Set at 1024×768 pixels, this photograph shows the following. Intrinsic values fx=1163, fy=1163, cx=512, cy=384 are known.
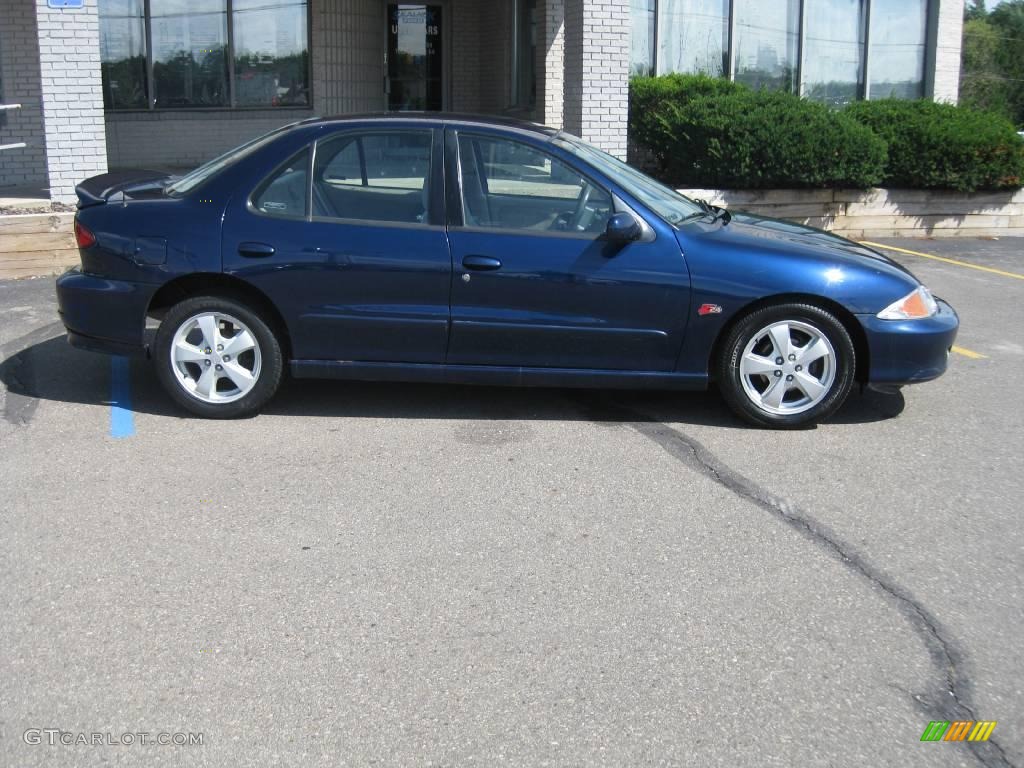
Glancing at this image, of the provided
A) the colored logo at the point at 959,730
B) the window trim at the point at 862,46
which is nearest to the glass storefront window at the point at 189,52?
the window trim at the point at 862,46

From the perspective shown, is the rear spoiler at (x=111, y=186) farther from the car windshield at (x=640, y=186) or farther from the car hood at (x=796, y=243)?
the car hood at (x=796, y=243)

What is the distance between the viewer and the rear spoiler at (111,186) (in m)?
6.61

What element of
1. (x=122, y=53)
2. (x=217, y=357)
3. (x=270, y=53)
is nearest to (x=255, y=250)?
(x=217, y=357)

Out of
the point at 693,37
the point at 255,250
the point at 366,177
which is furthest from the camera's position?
the point at 693,37

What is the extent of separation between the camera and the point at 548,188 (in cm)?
639

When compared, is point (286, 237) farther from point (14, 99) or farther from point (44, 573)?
point (14, 99)

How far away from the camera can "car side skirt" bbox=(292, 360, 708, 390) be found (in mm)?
6348

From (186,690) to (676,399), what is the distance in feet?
13.1

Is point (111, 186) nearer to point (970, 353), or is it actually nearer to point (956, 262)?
point (970, 353)

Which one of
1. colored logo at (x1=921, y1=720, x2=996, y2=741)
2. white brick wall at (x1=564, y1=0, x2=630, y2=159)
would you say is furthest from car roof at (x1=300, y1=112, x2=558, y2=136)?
white brick wall at (x1=564, y1=0, x2=630, y2=159)

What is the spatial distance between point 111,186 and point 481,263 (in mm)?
2372

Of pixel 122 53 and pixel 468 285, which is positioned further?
pixel 122 53

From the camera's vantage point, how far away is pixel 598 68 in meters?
12.9

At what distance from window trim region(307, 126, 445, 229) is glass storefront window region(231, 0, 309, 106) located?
36.3ft
